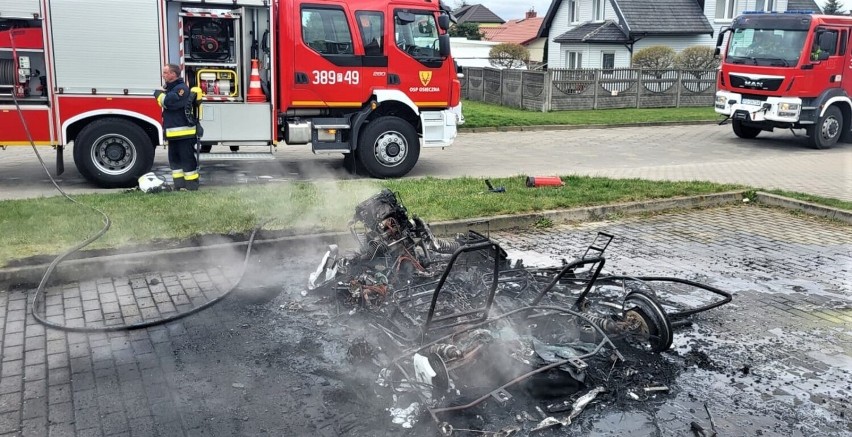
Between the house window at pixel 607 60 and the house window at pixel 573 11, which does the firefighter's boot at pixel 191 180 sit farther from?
the house window at pixel 573 11

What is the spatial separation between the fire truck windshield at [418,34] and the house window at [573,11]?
28.2m

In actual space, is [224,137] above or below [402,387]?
above

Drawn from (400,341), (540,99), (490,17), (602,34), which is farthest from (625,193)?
(490,17)

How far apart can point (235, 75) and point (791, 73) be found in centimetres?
1252

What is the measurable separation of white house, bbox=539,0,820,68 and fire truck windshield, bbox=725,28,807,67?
1594 cm

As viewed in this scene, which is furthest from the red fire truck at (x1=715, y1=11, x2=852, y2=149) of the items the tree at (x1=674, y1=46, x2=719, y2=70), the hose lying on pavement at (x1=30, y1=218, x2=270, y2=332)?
the hose lying on pavement at (x1=30, y1=218, x2=270, y2=332)

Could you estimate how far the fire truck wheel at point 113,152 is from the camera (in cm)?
1105

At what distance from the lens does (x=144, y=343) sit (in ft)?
17.5

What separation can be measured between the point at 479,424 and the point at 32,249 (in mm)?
5044

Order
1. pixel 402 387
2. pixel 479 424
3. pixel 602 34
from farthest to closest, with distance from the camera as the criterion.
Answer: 1. pixel 602 34
2. pixel 402 387
3. pixel 479 424

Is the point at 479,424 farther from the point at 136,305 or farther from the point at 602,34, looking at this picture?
the point at 602,34

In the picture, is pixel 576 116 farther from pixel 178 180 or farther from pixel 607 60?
pixel 178 180

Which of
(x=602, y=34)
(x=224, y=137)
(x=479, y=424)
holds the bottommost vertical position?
(x=479, y=424)

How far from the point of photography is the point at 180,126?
33.6ft
